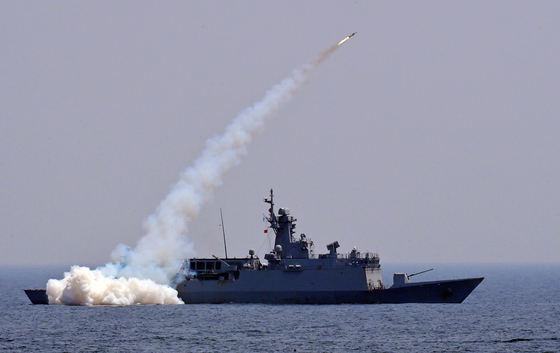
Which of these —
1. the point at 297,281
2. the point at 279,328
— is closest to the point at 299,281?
the point at 297,281

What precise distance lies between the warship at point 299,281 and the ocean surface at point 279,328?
0.70m

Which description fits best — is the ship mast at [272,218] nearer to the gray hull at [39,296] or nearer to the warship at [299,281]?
the warship at [299,281]

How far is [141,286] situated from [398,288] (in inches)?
585

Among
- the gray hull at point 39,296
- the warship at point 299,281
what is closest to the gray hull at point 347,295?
the warship at point 299,281

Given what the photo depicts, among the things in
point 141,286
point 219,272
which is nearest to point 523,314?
point 219,272

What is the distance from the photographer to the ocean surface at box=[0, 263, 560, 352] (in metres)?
31.5

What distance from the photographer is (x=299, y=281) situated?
43.8 m

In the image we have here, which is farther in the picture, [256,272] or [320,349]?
[256,272]

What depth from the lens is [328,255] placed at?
43.9 metres

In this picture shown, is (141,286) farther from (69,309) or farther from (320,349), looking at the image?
(320,349)

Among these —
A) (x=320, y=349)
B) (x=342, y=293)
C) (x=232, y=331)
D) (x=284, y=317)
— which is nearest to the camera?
(x=320, y=349)

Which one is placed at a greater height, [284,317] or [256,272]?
[256,272]

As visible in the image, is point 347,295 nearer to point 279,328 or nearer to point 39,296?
point 279,328

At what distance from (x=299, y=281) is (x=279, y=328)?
7.86 metres
